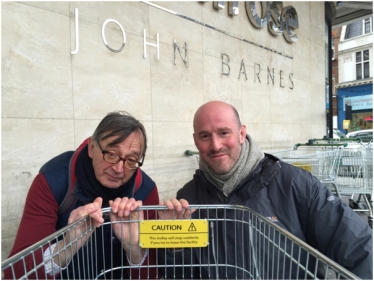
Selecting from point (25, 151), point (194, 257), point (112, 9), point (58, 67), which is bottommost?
point (194, 257)

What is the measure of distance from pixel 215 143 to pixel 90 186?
0.72 m

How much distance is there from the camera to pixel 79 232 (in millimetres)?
1282

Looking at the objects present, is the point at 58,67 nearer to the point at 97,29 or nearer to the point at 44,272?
the point at 97,29

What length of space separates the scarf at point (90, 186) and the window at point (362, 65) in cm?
3155

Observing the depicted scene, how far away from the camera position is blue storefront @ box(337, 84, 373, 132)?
25.5 meters

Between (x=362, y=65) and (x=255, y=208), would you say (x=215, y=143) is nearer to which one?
(x=255, y=208)

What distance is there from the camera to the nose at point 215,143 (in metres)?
1.66

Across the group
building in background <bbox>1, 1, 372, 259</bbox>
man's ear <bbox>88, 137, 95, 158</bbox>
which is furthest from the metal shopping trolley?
man's ear <bbox>88, 137, 95, 158</bbox>

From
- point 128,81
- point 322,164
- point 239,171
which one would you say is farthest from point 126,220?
point 322,164

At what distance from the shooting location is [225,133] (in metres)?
1.69

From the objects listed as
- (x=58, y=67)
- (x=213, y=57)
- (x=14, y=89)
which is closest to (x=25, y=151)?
(x=14, y=89)

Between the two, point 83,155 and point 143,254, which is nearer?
point 143,254

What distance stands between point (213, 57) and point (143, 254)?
4347 mm

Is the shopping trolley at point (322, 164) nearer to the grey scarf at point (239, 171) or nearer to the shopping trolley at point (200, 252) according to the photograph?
the grey scarf at point (239, 171)
